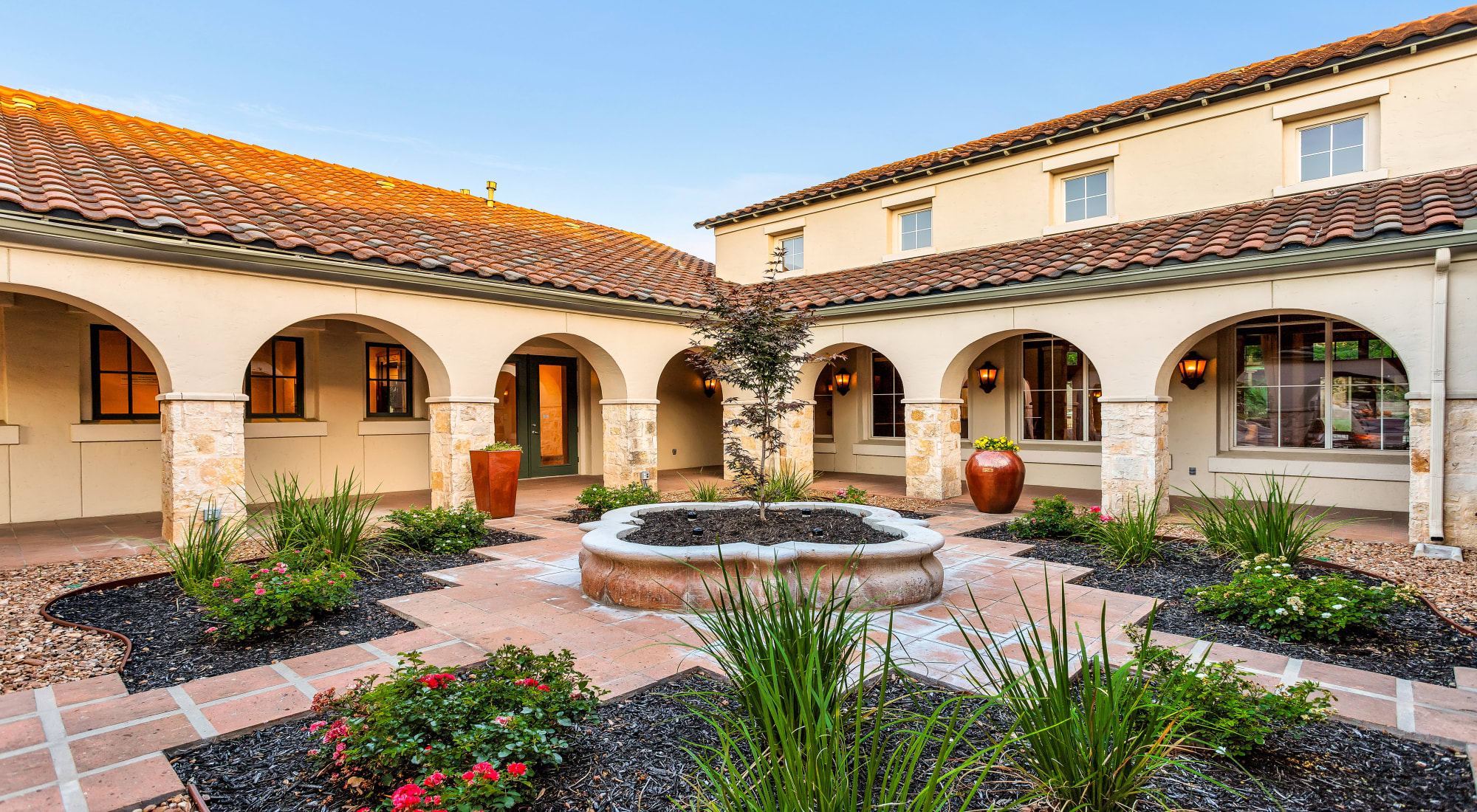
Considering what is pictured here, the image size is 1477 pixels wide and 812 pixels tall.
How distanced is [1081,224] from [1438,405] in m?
5.21

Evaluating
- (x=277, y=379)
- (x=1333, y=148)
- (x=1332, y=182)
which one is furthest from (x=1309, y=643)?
(x=277, y=379)

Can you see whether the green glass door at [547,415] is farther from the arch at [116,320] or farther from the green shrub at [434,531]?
the arch at [116,320]

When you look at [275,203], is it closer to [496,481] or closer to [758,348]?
[496,481]

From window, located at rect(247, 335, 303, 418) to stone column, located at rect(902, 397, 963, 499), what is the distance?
8956 mm

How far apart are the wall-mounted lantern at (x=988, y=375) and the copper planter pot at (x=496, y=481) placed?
7777mm

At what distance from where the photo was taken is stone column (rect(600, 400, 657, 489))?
1061 cm

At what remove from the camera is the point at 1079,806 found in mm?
2057

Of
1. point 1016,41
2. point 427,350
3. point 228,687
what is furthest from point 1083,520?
point 1016,41

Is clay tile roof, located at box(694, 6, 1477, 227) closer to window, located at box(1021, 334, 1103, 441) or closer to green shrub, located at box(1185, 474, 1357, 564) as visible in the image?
window, located at box(1021, 334, 1103, 441)

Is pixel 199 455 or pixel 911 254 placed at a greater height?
pixel 911 254

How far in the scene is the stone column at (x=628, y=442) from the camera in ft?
34.8

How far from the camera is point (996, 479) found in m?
8.72

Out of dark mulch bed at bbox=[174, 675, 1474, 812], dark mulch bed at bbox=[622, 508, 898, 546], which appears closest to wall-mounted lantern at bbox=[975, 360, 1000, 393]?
dark mulch bed at bbox=[622, 508, 898, 546]

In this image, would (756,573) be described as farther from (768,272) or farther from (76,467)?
(76,467)
